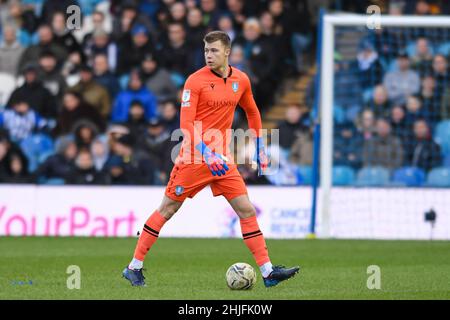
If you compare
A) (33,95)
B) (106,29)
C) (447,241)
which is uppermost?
(106,29)

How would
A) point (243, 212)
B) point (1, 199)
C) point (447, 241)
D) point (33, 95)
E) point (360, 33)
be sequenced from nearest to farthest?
point (243, 212), point (447, 241), point (1, 199), point (33, 95), point (360, 33)

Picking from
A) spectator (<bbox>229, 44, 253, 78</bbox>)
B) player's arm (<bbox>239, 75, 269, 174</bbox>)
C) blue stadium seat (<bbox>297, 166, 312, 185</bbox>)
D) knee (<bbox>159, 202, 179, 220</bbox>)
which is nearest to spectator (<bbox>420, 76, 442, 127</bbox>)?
blue stadium seat (<bbox>297, 166, 312, 185</bbox>)

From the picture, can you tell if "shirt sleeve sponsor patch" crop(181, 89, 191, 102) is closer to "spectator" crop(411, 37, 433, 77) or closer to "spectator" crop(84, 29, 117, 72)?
"spectator" crop(411, 37, 433, 77)

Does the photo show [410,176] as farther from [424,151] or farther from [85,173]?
[85,173]

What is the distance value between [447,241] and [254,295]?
7835mm

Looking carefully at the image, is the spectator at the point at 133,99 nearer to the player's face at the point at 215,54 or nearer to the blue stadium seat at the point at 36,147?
the blue stadium seat at the point at 36,147

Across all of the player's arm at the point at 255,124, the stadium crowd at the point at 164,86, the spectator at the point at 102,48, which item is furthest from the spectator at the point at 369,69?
the player's arm at the point at 255,124

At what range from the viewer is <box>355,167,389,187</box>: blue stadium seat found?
18.0m

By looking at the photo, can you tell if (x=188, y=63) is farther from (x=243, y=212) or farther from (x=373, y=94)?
(x=243, y=212)


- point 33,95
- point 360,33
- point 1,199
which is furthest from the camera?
point 360,33

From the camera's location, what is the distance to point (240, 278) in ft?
30.9

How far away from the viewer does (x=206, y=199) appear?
17219 millimetres

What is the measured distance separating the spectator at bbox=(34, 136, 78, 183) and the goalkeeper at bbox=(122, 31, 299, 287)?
8184 mm
